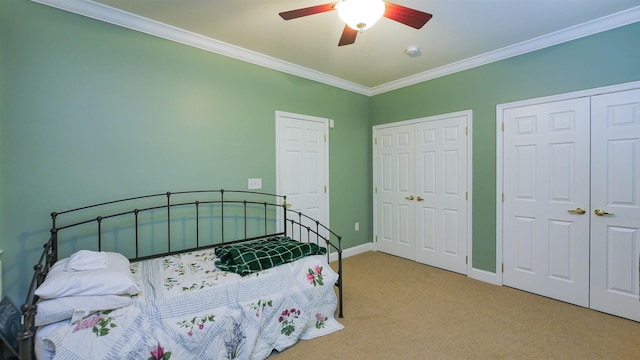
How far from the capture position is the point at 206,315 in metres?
1.77

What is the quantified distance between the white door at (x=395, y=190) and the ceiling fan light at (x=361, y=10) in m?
2.46

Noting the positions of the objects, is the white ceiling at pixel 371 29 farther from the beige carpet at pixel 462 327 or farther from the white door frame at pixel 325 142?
the beige carpet at pixel 462 327

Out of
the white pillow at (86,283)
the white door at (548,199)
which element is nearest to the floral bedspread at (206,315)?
the white pillow at (86,283)

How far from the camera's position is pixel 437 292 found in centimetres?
297

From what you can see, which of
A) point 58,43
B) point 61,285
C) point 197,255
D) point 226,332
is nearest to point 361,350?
point 226,332

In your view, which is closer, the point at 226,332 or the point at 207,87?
the point at 226,332

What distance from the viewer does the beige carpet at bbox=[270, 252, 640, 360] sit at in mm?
1988

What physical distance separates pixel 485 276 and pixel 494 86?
220 centimetres

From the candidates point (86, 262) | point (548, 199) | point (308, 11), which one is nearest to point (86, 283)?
point (86, 262)

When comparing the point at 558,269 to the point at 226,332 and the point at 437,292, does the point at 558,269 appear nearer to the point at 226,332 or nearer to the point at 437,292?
the point at 437,292

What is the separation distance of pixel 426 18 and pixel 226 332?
239cm

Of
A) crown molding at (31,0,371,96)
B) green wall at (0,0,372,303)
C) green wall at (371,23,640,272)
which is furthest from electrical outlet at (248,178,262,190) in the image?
green wall at (371,23,640,272)

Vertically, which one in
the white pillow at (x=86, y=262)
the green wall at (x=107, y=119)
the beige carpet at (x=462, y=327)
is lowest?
the beige carpet at (x=462, y=327)

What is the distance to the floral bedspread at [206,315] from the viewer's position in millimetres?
1472
